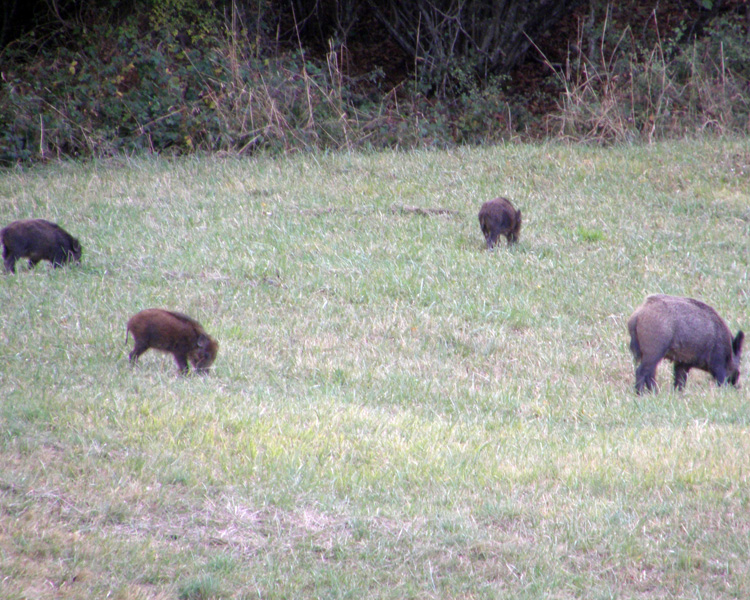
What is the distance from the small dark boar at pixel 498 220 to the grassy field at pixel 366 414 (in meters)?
0.25

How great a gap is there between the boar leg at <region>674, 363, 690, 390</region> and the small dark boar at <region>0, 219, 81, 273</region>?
251 inches

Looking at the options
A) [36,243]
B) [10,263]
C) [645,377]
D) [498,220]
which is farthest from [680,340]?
[10,263]

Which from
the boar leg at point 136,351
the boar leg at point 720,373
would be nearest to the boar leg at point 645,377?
the boar leg at point 720,373

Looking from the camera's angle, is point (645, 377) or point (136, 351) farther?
point (645, 377)

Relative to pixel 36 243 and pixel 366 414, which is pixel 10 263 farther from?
pixel 366 414

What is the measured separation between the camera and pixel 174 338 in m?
6.55

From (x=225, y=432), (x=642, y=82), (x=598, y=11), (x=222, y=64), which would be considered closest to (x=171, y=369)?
(x=225, y=432)

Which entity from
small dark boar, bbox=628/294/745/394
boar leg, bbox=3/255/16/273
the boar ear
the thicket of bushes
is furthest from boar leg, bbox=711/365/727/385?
the thicket of bushes

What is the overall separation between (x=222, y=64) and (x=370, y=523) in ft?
48.0

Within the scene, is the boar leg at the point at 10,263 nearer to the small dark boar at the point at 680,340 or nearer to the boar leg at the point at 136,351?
the boar leg at the point at 136,351

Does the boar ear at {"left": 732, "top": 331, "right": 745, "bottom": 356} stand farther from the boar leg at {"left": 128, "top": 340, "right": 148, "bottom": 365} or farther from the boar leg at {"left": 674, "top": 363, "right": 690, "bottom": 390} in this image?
the boar leg at {"left": 128, "top": 340, "right": 148, "bottom": 365}

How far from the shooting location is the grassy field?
14.1ft

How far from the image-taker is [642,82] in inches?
684

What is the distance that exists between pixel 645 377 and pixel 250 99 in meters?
11.7
